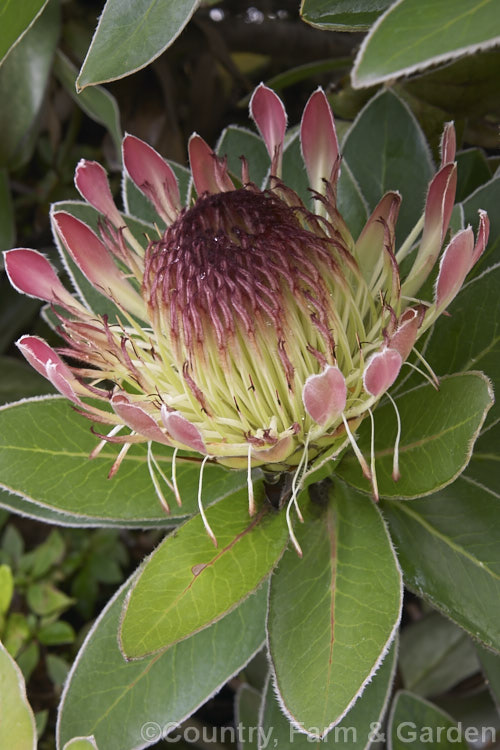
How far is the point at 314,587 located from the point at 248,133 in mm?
549

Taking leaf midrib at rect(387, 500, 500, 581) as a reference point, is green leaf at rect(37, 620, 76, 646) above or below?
below

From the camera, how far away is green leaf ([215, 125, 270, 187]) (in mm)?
890

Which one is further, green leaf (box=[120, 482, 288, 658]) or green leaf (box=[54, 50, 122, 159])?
green leaf (box=[54, 50, 122, 159])

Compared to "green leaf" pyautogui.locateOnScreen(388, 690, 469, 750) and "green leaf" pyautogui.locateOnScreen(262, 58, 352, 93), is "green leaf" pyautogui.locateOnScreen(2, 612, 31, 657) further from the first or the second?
"green leaf" pyautogui.locateOnScreen(262, 58, 352, 93)

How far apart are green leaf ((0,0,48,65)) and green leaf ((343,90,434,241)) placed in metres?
0.39

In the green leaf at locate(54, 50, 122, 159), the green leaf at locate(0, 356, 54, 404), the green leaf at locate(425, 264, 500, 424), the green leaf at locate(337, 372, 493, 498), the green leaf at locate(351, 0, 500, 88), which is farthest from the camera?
the green leaf at locate(0, 356, 54, 404)

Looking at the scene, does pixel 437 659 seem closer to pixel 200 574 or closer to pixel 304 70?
pixel 200 574

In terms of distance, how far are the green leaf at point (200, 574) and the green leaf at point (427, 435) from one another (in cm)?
10

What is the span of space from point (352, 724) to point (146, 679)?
0.22 meters

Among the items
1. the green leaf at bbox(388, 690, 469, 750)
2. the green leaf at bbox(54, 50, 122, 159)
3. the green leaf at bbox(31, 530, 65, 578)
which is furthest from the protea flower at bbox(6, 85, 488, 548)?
the green leaf at bbox(31, 530, 65, 578)

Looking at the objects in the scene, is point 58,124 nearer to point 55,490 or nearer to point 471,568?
point 55,490

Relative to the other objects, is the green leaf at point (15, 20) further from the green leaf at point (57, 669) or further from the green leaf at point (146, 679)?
the green leaf at point (57, 669)

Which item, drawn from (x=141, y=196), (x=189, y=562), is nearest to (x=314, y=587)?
(x=189, y=562)

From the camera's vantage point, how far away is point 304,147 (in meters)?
0.71
